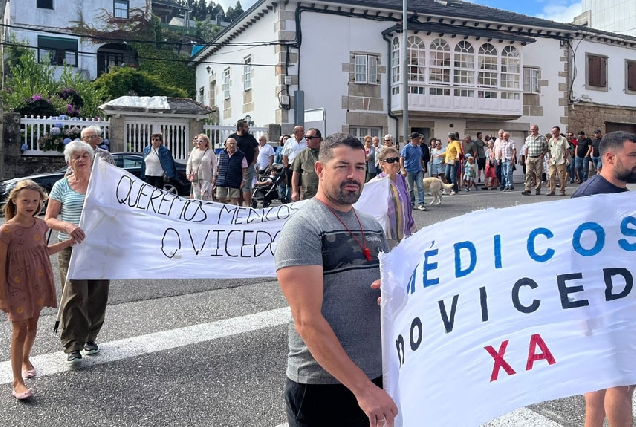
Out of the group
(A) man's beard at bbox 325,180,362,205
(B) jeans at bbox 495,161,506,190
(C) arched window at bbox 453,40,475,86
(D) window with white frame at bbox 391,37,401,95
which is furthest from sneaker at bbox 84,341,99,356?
(C) arched window at bbox 453,40,475,86

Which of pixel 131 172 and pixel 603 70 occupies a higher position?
pixel 603 70

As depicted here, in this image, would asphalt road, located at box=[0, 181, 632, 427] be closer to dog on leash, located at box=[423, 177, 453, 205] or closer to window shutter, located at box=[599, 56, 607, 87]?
dog on leash, located at box=[423, 177, 453, 205]

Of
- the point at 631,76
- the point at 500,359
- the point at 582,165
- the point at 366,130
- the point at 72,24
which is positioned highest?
the point at 72,24

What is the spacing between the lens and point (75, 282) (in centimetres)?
530

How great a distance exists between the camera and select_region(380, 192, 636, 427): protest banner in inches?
90.9

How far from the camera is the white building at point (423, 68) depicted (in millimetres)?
26062

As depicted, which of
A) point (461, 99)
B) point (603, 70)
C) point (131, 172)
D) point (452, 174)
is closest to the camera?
point (131, 172)

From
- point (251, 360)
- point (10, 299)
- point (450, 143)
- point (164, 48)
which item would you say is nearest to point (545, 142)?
point (450, 143)

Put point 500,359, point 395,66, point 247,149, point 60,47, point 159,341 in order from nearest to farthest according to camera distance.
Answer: point 500,359, point 159,341, point 247,149, point 395,66, point 60,47

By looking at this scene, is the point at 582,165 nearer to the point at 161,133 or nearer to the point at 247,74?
the point at 161,133

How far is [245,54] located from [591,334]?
2865 centimetres

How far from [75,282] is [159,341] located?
0.97 meters

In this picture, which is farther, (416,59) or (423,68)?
(423,68)

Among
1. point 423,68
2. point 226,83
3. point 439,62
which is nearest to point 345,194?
point 423,68
